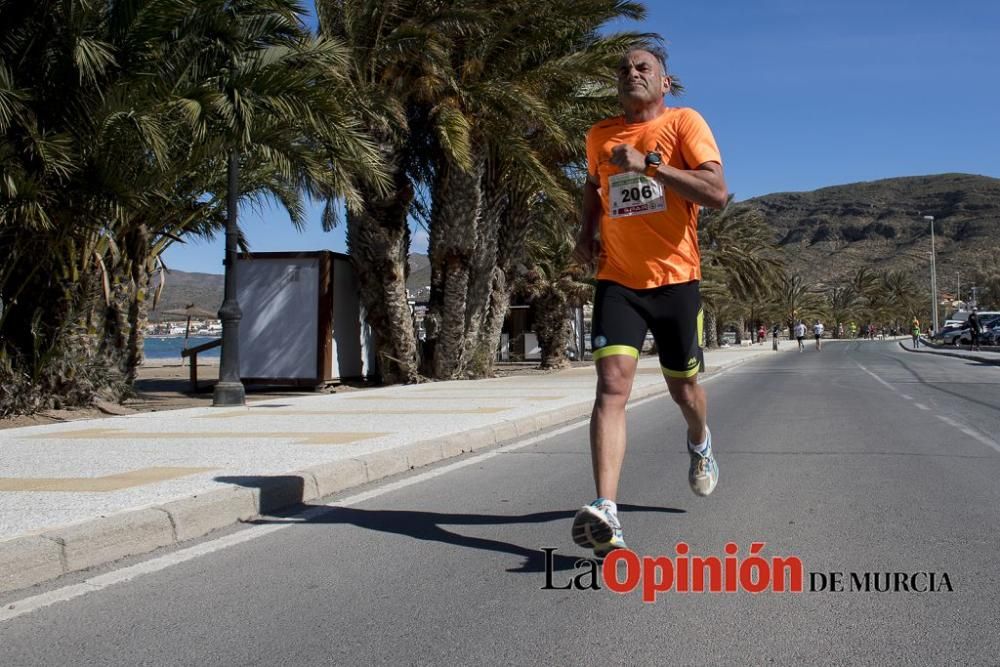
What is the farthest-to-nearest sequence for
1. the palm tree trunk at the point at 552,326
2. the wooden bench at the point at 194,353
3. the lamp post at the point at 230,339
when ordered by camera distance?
the palm tree trunk at the point at 552,326 → the wooden bench at the point at 194,353 → the lamp post at the point at 230,339

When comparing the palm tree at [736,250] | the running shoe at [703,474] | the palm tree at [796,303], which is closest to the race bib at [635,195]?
the running shoe at [703,474]

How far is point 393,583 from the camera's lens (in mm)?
4082

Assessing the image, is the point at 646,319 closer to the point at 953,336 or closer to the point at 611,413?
the point at 611,413

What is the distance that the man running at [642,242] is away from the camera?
4.23 m

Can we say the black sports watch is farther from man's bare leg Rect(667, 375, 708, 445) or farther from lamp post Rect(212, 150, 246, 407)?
lamp post Rect(212, 150, 246, 407)

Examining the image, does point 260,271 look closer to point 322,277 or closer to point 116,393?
point 322,277

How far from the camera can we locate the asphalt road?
10.7 ft

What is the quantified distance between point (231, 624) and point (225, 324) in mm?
9856

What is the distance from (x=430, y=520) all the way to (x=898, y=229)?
169094 mm

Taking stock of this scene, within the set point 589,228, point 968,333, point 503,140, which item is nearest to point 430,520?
point 589,228

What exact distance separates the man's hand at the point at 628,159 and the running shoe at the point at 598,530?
145 cm

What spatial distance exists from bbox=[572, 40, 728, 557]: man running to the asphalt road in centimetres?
76

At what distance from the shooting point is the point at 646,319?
4.40 m

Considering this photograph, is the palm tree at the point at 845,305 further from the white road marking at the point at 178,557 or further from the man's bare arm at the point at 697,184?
the man's bare arm at the point at 697,184
